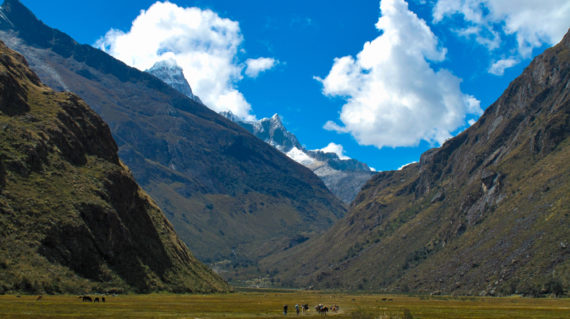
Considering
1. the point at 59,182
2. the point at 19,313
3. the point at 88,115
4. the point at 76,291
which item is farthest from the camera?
the point at 88,115

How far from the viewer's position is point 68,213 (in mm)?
137000

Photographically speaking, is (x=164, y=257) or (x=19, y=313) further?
(x=164, y=257)

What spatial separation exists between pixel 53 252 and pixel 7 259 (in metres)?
14.3

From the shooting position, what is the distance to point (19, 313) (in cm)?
6606

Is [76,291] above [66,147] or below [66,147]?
below

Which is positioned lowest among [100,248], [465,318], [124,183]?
[100,248]

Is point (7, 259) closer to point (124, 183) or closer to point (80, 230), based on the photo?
point (80, 230)

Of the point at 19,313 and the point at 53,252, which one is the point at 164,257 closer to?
the point at 53,252

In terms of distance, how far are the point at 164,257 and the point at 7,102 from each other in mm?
77044

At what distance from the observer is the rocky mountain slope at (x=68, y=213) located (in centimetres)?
12012

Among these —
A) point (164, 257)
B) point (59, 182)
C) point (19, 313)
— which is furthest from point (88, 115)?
point (19, 313)

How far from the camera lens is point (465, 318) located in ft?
291

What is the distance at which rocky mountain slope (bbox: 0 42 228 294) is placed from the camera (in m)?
120

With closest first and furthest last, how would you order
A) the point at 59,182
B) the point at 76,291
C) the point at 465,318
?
1. the point at 465,318
2. the point at 76,291
3. the point at 59,182
